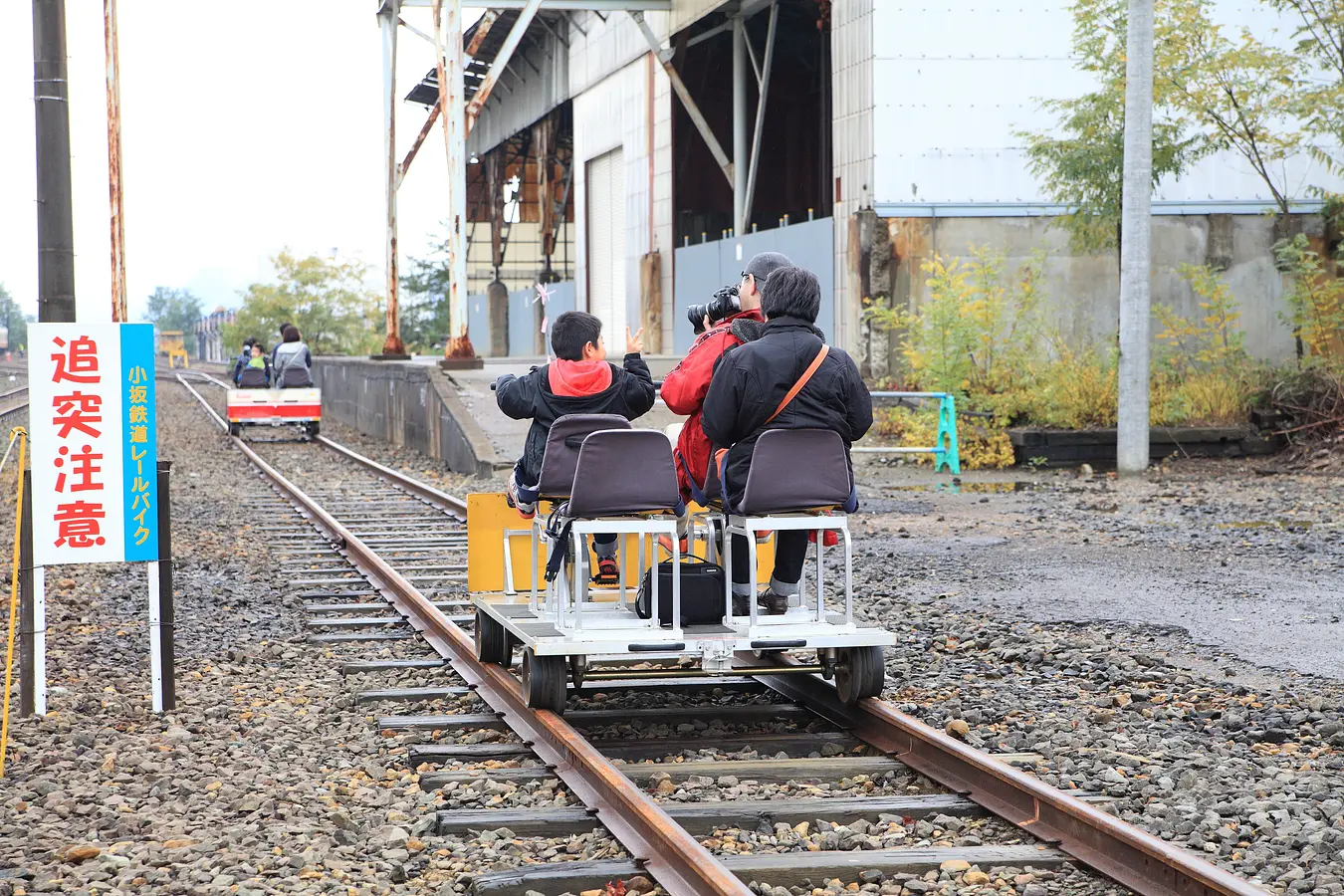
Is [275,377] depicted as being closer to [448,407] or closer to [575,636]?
[448,407]

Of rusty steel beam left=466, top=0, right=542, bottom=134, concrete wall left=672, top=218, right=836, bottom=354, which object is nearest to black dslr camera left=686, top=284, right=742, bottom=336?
concrete wall left=672, top=218, right=836, bottom=354

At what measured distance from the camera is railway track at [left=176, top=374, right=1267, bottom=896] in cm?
465

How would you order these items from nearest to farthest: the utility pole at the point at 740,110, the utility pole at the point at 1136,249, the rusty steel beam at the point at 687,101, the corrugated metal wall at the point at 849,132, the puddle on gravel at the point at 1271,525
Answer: the puddle on gravel at the point at 1271,525 → the utility pole at the point at 1136,249 → the corrugated metal wall at the point at 849,132 → the utility pole at the point at 740,110 → the rusty steel beam at the point at 687,101

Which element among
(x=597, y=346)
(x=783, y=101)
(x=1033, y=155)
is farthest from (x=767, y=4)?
Answer: (x=597, y=346)

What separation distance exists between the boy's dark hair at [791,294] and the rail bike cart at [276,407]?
72.8 feet

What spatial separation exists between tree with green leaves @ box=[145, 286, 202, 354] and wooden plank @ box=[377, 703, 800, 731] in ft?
493

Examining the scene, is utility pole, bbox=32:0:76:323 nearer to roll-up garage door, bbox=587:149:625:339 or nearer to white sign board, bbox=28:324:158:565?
white sign board, bbox=28:324:158:565

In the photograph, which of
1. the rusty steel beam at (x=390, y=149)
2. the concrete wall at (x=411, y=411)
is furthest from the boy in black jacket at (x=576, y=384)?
the rusty steel beam at (x=390, y=149)

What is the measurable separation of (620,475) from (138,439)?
2369mm

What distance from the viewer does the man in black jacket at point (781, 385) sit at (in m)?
6.30

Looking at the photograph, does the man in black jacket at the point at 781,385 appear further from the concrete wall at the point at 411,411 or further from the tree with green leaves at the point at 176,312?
the tree with green leaves at the point at 176,312

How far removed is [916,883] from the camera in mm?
4605

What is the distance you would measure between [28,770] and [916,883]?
3617mm

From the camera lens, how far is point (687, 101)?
31719mm
